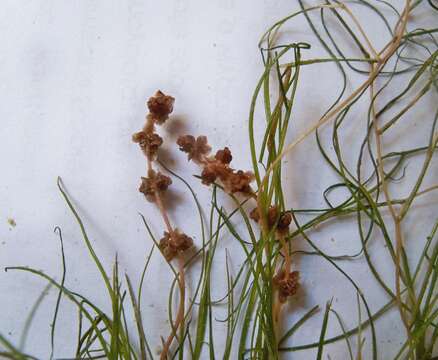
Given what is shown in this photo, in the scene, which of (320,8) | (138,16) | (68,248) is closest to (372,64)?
(320,8)

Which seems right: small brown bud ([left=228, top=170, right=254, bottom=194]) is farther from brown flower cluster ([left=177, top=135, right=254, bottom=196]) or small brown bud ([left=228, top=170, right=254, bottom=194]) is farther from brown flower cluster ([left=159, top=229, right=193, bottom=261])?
brown flower cluster ([left=159, top=229, right=193, bottom=261])

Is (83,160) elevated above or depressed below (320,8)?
below

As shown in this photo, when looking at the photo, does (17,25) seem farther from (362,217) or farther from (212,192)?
(362,217)

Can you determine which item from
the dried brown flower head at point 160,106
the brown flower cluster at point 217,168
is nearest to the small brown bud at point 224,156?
the brown flower cluster at point 217,168

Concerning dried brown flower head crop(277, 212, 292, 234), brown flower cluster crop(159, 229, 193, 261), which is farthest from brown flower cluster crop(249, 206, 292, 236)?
brown flower cluster crop(159, 229, 193, 261)

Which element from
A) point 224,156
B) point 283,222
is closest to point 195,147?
point 224,156

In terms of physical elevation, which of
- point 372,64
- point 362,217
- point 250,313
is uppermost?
point 372,64
